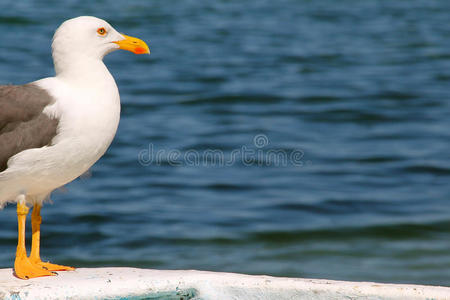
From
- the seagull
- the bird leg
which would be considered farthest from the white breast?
the bird leg

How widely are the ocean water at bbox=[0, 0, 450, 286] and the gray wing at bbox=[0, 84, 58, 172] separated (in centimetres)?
477

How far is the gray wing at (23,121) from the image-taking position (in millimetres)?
4637

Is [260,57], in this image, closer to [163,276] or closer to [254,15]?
[254,15]

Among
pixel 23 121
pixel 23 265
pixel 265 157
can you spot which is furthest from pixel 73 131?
pixel 265 157

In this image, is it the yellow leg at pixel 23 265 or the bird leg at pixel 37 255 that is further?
the bird leg at pixel 37 255

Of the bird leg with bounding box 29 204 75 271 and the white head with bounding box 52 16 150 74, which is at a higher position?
the white head with bounding box 52 16 150 74

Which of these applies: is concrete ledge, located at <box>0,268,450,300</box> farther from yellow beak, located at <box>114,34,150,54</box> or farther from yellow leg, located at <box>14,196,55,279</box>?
yellow beak, located at <box>114,34,150,54</box>

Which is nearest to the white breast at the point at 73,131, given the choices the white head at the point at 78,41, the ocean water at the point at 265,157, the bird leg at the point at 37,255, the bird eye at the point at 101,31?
the white head at the point at 78,41

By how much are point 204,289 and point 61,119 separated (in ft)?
4.14

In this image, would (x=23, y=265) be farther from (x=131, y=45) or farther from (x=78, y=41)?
(x=131, y=45)

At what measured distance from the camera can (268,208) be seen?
1084cm

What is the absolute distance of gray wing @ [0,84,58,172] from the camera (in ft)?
15.2

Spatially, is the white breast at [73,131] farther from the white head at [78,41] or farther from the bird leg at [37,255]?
the bird leg at [37,255]

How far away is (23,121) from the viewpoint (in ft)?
15.5
